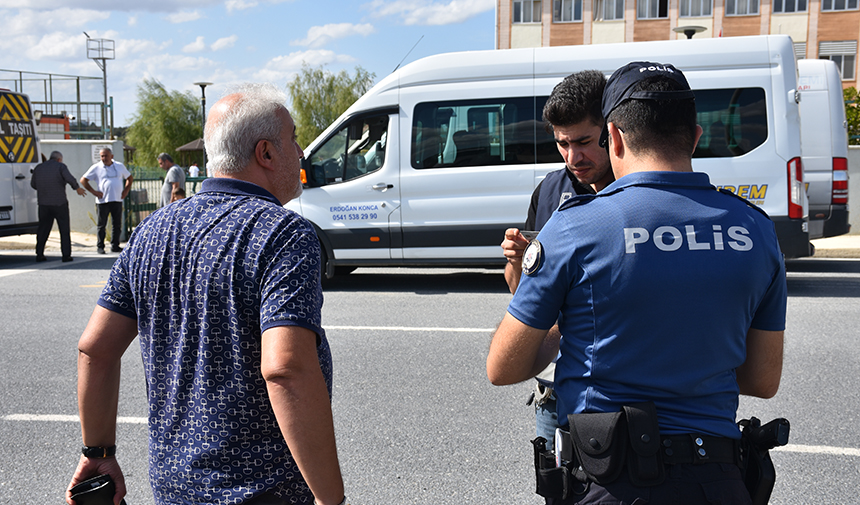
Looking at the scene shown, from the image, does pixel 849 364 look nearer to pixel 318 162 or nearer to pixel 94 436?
pixel 94 436

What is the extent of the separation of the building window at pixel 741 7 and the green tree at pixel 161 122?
35937mm

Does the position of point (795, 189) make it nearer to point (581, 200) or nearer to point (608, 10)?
point (581, 200)

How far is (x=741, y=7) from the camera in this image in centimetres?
3628

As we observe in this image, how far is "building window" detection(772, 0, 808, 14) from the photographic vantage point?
116 feet

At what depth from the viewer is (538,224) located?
9.12 ft

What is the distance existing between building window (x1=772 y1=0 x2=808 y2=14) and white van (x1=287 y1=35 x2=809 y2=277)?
32.5 meters

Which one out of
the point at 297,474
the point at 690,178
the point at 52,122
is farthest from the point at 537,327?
the point at 52,122

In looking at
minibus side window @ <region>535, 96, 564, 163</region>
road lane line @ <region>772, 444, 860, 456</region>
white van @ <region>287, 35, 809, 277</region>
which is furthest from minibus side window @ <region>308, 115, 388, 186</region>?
road lane line @ <region>772, 444, 860, 456</region>

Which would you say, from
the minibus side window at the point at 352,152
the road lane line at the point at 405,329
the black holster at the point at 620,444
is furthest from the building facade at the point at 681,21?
the black holster at the point at 620,444

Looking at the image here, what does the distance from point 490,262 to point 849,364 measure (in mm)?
3950

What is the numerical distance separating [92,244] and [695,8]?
108 ft

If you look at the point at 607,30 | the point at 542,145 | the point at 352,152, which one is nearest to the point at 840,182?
the point at 542,145

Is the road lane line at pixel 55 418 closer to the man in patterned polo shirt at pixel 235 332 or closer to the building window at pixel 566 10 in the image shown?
the man in patterned polo shirt at pixel 235 332

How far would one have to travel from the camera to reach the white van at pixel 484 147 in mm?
7785
